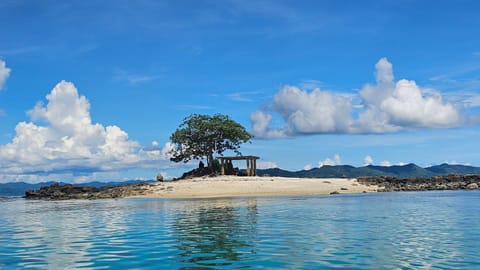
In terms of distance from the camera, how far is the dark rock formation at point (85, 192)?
7162cm

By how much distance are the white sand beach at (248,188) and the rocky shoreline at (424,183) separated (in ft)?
9.77

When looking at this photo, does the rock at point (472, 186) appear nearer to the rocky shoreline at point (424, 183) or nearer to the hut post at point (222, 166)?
the rocky shoreline at point (424, 183)

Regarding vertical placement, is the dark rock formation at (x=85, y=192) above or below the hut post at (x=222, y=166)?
below

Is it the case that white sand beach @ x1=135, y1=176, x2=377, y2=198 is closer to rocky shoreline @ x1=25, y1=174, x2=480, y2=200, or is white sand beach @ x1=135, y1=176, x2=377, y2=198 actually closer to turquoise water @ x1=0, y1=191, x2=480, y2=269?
rocky shoreline @ x1=25, y1=174, x2=480, y2=200

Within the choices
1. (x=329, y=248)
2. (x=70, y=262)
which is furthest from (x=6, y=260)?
(x=329, y=248)

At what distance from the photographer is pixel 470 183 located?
76.7 metres

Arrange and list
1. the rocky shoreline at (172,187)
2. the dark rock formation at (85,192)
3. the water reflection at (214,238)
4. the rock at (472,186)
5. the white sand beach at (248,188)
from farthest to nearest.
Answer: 1. the rock at (472,186)
2. the dark rock formation at (85,192)
3. the rocky shoreline at (172,187)
4. the white sand beach at (248,188)
5. the water reflection at (214,238)

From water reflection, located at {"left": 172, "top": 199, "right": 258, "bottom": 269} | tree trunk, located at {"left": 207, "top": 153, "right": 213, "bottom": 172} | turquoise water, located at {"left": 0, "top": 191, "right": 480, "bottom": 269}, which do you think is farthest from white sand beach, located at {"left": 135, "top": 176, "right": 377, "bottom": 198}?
turquoise water, located at {"left": 0, "top": 191, "right": 480, "bottom": 269}

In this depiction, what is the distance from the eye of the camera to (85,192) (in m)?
77.9

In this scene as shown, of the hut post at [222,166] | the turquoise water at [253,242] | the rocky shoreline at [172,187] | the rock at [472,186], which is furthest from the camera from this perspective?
the hut post at [222,166]

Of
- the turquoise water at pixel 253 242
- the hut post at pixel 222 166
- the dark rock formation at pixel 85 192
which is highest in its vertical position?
the hut post at pixel 222 166

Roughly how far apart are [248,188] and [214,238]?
4566 centimetres

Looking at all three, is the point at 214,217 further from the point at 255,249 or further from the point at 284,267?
the point at 284,267

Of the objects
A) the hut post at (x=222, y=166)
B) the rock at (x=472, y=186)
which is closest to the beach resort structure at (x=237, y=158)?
the hut post at (x=222, y=166)
